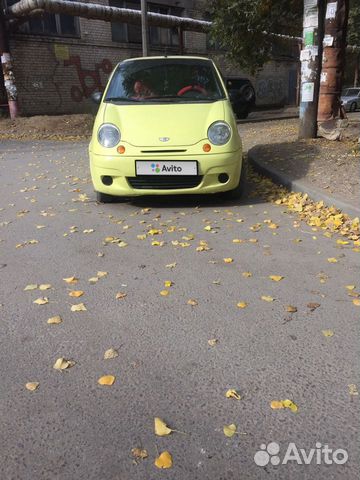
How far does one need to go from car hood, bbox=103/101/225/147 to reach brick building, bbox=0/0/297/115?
1435 centimetres

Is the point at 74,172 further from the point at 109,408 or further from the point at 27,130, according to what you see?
the point at 27,130

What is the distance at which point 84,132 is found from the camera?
15211 millimetres

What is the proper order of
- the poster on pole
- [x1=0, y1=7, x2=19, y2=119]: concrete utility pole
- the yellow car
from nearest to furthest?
the yellow car
the poster on pole
[x1=0, y1=7, x2=19, y2=119]: concrete utility pole

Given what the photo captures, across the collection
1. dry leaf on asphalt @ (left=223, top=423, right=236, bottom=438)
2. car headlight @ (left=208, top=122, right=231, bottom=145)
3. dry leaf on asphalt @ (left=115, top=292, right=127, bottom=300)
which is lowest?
dry leaf on asphalt @ (left=115, top=292, right=127, bottom=300)

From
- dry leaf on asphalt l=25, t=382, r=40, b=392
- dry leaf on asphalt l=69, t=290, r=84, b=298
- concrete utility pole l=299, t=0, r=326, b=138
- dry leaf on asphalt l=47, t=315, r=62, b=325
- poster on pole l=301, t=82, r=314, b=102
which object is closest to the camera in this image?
dry leaf on asphalt l=25, t=382, r=40, b=392

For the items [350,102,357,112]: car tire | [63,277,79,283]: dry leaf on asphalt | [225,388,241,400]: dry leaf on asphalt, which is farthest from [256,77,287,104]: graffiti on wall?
[225,388,241,400]: dry leaf on asphalt

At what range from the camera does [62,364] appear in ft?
7.80

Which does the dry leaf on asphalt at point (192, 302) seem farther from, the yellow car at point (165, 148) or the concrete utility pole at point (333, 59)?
the concrete utility pole at point (333, 59)

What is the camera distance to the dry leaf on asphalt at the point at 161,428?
189 cm

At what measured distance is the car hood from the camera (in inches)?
196

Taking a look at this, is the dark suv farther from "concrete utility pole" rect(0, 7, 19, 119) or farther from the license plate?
the license plate

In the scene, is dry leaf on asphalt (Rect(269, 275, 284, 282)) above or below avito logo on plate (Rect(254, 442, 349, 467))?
below

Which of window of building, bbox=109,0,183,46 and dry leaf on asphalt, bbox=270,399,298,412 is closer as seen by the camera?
dry leaf on asphalt, bbox=270,399,298,412

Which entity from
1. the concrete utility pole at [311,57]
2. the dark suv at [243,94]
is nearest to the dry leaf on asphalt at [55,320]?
the concrete utility pole at [311,57]
